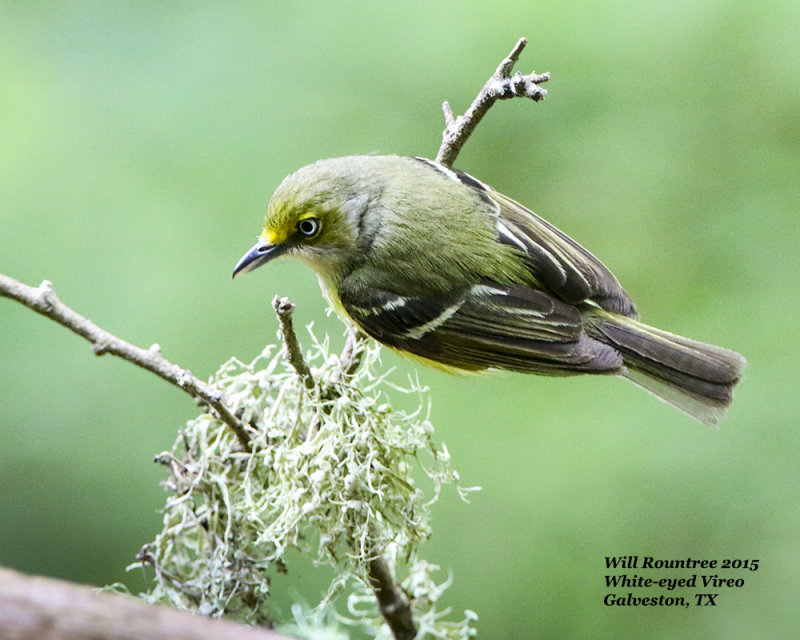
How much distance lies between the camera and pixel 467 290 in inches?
91.9

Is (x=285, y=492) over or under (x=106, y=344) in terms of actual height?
under

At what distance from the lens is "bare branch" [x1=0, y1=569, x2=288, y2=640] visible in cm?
95

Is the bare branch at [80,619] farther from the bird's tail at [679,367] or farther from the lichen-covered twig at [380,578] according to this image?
the bird's tail at [679,367]

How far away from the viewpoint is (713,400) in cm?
236

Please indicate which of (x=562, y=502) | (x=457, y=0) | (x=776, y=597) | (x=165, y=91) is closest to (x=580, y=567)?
(x=562, y=502)

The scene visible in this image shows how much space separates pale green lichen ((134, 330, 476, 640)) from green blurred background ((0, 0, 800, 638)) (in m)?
0.97

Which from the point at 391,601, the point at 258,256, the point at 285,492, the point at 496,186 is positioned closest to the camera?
the point at 285,492

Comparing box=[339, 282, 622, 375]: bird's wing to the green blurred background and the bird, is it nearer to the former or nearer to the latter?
the bird

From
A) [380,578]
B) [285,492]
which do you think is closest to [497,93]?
[285,492]

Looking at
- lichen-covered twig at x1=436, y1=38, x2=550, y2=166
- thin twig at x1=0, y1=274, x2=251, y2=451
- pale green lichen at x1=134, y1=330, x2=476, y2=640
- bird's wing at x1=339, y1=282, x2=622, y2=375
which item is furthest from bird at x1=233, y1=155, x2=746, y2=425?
thin twig at x1=0, y1=274, x2=251, y2=451

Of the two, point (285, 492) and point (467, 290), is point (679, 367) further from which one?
point (285, 492)

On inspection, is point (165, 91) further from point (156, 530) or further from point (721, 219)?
point (721, 219)

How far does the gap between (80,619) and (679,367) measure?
5.67 ft

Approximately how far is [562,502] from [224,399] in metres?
1.33
